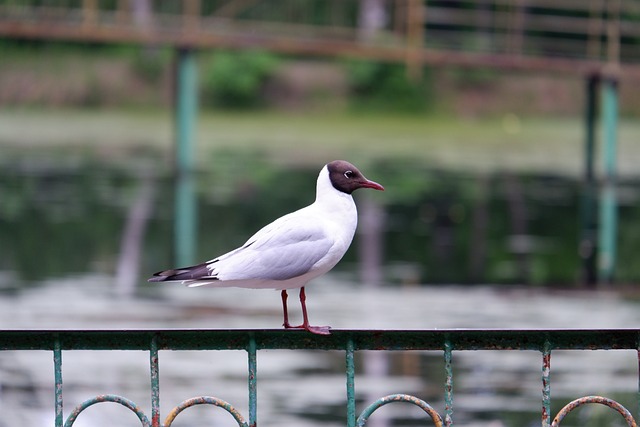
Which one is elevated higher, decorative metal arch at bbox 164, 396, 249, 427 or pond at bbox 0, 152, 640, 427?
decorative metal arch at bbox 164, 396, 249, 427

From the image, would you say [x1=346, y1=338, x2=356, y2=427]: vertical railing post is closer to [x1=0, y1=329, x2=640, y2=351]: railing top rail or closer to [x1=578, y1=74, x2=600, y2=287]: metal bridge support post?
[x1=0, y1=329, x2=640, y2=351]: railing top rail

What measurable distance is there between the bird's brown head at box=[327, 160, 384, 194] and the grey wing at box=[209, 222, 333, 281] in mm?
147

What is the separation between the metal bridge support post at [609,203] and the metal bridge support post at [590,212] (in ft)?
0.30

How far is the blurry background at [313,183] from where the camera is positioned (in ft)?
34.3

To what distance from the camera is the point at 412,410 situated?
9266mm

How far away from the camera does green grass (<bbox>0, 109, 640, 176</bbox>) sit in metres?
32.4

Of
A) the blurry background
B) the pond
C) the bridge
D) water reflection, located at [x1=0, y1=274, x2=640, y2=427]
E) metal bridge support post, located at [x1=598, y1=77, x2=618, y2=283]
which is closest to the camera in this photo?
water reflection, located at [x1=0, y1=274, x2=640, y2=427]

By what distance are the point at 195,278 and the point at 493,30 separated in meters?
38.9

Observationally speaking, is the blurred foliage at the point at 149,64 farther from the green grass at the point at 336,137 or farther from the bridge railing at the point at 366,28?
the bridge railing at the point at 366,28

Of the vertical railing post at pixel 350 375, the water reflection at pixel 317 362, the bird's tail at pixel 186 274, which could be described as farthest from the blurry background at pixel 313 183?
the vertical railing post at pixel 350 375

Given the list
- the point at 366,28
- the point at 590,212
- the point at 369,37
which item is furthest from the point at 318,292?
the point at 366,28

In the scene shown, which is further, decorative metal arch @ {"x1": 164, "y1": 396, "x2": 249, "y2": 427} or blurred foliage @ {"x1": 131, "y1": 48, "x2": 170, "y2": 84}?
blurred foliage @ {"x1": 131, "y1": 48, "x2": 170, "y2": 84}

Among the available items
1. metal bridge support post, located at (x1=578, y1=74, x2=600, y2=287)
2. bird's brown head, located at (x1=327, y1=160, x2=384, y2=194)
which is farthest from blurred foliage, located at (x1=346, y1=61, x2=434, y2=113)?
bird's brown head, located at (x1=327, y1=160, x2=384, y2=194)

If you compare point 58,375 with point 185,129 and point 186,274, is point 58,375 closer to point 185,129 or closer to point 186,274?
point 186,274
